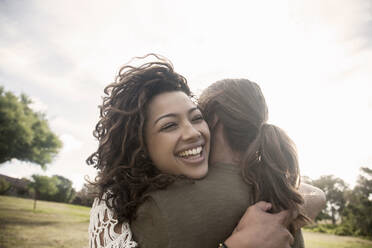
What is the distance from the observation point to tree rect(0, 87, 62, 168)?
891 inches

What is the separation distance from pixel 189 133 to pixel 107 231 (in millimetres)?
1137

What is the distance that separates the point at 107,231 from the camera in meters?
2.22

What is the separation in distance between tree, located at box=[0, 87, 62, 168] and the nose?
2478 centimetres

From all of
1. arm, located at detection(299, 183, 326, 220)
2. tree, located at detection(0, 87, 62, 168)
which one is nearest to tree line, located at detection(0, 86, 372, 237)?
tree, located at detection(0, 87, 62, 168)

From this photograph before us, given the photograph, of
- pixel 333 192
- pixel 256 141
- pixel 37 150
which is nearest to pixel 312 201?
pixel 256 141

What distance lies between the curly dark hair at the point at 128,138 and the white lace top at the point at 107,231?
3.0 inches

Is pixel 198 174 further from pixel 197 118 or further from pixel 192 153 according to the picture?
pixel 197 118

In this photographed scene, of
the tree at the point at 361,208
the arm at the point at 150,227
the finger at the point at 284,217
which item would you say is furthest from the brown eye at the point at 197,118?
the tree at the point at 361,208

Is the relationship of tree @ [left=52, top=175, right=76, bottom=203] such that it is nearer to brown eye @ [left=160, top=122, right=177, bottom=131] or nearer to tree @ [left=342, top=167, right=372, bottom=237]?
tree @ [left=342, top=167, right=372, bottom=237]

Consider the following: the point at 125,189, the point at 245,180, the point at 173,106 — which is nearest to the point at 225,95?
the point at 173,106

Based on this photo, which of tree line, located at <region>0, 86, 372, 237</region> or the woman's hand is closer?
the woman's hand

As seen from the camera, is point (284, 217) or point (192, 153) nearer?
point (284, 217)

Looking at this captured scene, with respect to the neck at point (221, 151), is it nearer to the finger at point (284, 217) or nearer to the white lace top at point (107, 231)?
the finger at point (284, 217)

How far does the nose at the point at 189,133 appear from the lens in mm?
2588
